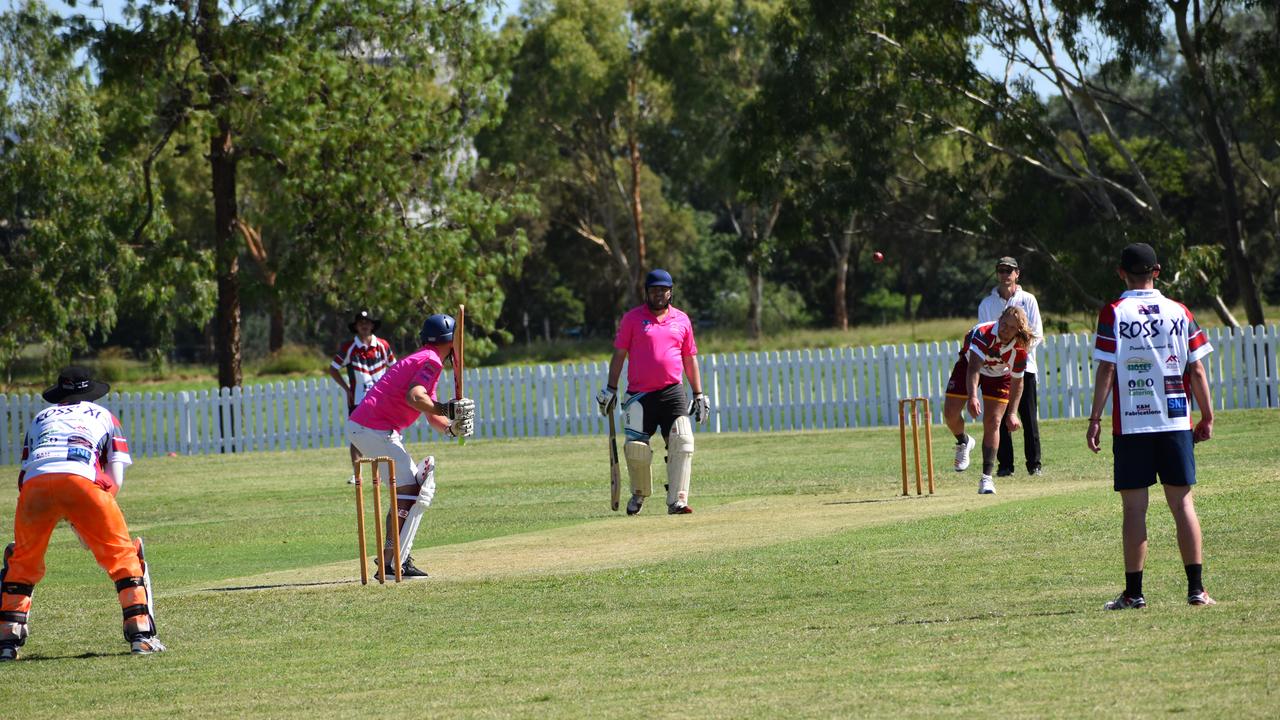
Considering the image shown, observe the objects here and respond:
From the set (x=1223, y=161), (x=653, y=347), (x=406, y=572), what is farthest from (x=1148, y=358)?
(x=1223, y=161)

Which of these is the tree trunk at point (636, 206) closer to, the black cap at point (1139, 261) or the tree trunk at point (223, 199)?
the tree trunk at point (223, 199)

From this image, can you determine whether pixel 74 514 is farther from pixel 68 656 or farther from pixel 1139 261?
pixel 1139 261

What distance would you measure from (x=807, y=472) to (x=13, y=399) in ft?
57.2

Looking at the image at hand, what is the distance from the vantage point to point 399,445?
11406 millimetres

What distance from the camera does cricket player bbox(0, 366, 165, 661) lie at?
8914 millimetres

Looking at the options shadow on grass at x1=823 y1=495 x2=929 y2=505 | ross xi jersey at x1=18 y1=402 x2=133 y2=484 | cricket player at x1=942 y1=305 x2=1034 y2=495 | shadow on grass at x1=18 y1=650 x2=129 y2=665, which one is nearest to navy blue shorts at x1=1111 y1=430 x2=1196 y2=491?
ross xi jersey at x1=18 y1=402 x2=133 y2=484

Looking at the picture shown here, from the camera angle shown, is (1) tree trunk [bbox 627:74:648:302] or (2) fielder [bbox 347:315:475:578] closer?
(2) fielder [bbox 347:315:475:578]

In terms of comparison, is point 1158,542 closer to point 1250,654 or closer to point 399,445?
point 1250,654

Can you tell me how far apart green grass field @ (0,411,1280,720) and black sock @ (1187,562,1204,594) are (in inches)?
5.7

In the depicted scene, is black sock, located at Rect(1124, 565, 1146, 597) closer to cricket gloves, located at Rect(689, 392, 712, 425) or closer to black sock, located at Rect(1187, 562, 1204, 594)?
black sock, located at Rect(1187, 562, 1204, 594)

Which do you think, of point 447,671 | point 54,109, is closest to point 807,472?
point 447,671

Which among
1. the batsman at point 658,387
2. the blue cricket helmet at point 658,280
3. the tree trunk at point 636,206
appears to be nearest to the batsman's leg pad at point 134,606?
the batsman at point 658,387

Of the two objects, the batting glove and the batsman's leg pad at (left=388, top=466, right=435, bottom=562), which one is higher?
the batting glove

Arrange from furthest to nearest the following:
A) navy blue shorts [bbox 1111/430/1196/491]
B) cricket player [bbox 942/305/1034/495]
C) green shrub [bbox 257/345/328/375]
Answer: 1. green shrub [bbox 257/345/328/375]
2. cricket player [bbox 942/305/1034/495]
3. navy blue shorts [bbox 1111/430/1196/491]
